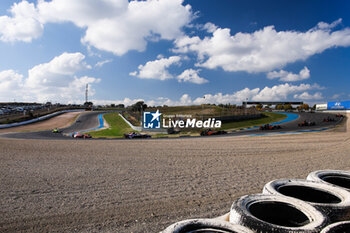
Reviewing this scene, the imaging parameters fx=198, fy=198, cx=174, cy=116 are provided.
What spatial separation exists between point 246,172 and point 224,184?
192 cm

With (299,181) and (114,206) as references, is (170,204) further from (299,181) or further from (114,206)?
(299,181)

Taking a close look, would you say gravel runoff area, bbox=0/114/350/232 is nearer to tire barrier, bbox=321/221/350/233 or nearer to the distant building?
tire barrier, bbox=321/221/350/233

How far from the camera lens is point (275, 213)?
345 centimetres

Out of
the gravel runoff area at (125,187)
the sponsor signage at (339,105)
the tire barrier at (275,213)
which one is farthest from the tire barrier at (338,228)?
the sponsor signage at (339,105)

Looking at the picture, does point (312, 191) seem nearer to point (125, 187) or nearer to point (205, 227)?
point (205, 227)

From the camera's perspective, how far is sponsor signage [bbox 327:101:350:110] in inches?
2862

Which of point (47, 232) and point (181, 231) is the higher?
point (181, 231)

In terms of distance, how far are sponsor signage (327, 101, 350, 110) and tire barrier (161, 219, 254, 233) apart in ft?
306

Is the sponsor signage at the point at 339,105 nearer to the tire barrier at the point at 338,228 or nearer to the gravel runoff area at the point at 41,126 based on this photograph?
the tire barrier at the point at 338,228

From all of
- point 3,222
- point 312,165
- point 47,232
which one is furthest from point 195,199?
point 312,165

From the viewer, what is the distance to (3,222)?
4160 mm

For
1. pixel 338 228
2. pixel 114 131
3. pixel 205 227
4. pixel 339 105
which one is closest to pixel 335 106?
pixel 339 105

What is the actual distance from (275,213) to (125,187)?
4389 mm

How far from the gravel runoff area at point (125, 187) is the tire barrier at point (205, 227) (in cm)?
150
